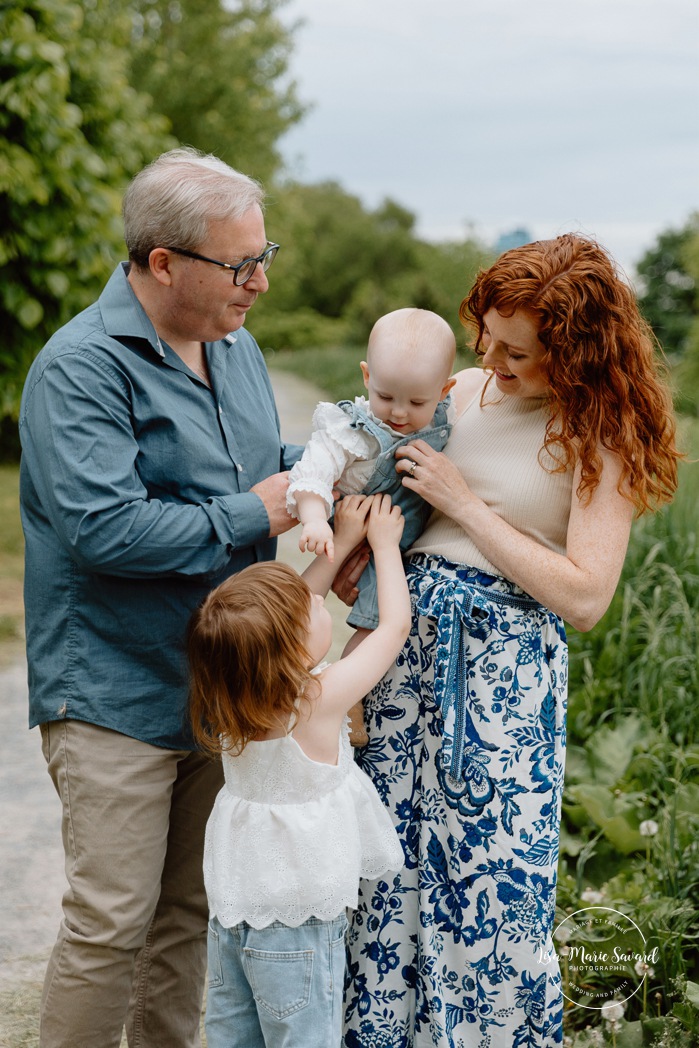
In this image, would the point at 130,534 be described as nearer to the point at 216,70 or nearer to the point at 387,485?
the point at 387,485

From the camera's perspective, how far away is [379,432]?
7.37 ft

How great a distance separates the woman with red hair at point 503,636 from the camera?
83.6 inches

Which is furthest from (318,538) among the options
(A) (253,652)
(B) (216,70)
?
(B) (216,70)

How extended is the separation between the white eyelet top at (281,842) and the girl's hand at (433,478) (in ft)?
1.93

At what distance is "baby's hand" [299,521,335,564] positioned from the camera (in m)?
2.08

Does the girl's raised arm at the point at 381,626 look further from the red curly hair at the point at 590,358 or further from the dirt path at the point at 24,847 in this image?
the dirt path at the point at 24,847

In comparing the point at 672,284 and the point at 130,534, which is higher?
the point at 672,284

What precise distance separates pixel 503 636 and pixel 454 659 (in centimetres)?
12

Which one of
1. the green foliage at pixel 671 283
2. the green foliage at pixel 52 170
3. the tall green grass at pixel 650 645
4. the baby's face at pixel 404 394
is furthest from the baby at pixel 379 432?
the green foliage at pixel 671 283

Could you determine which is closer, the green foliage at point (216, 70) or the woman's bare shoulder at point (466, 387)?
the woman's bare shoulder at point (466, 387)

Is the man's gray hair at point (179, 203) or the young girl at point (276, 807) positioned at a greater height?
the man's gray hair at point (179, 203)

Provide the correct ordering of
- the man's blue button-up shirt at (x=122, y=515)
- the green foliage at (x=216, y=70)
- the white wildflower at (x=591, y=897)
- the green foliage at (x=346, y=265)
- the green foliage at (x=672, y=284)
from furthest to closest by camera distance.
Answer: the green foliage at (x=672, y=284) < the green foliage at (x=346, y=265) < the green foliage at (x=216, y=70) < the white wildflower at (x=591, y=897) < the man's blue button-up shirt at (x=122, y=515)

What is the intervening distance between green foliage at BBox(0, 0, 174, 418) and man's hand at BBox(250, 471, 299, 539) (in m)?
3.66

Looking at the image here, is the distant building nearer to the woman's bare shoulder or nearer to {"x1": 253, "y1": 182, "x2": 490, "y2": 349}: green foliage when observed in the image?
the woman's bare shoulder
